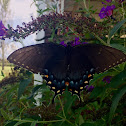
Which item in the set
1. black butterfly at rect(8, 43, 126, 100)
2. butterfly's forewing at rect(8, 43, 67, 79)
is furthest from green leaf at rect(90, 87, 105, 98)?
butterfly's forewing at rect(8, 43, 67, 79)

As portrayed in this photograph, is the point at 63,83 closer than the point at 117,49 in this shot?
No

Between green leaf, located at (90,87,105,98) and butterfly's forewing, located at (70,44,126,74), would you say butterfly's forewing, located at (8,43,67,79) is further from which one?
green leaf, located at (90,87,105,98)

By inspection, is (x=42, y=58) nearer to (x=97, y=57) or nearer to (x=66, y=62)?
(x=66, y=62)

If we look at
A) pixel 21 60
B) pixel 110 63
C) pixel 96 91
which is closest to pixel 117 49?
pixel 110 63

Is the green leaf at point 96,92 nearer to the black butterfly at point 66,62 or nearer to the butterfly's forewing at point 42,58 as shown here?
the black butterfly at point 66,62

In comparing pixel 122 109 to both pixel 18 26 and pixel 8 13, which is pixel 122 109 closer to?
pixel 18 26

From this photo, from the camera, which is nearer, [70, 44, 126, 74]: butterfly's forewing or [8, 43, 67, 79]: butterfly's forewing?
[70, 44, 126, 74]: butterfly's forewing

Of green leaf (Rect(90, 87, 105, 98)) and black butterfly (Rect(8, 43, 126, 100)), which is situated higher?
black butterfly (Rect(8, 43, 126, 100))

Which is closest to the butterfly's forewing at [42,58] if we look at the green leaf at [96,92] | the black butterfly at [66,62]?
the black butterfly at [66,62]
